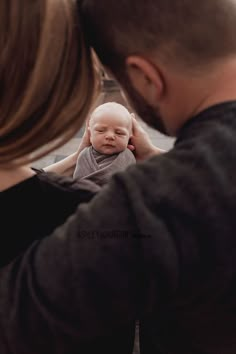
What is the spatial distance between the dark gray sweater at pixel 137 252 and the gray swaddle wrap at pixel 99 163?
3.04ft

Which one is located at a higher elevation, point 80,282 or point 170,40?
point 170,40

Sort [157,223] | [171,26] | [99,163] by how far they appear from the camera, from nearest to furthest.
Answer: [157,223], [171,26], [99,163]

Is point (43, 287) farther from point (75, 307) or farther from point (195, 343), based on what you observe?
point (195, 343)

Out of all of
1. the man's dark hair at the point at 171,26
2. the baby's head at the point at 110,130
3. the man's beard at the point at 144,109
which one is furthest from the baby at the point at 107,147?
the man's dark hair at the point at 171,26

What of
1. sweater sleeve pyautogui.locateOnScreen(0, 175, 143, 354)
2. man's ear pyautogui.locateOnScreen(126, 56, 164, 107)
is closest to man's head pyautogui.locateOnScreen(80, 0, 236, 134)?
man's ear pyautogui.locateOnScreen(126, 56, 164, 107)

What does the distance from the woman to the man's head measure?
0.04 meters

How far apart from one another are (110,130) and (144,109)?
882 mm

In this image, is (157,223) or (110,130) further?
(110,130)

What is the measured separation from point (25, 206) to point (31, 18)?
24 centimetres

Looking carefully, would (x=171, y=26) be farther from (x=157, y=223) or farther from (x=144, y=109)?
(x=157, y=223)

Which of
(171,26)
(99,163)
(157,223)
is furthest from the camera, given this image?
(99,163)

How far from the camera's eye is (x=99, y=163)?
1.47m

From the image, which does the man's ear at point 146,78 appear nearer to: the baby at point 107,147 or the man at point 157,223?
the man at point 157,223

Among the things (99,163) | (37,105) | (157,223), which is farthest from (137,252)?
(99,163)
